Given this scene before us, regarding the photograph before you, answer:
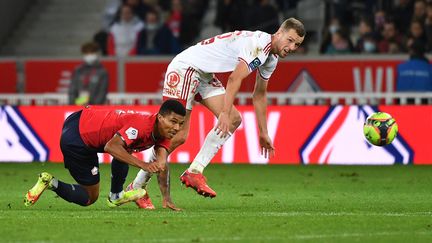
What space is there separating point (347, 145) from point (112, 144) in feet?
25.6

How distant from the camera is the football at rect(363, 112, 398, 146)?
47.4 feet

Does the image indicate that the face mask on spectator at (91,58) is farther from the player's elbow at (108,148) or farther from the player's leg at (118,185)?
the player's elbow at (108,148)

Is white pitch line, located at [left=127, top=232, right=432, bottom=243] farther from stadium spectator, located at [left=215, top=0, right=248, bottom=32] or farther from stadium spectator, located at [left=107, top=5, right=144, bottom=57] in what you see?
stadium spectator, located at [left=107, top=5, right=144, bottom=57]

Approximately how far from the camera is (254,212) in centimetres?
1202

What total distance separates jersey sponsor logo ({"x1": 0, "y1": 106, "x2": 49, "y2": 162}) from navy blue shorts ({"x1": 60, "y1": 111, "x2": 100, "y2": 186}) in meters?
7.38

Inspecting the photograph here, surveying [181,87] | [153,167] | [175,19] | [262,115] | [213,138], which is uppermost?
[181,87]

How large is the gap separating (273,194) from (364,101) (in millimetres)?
6577

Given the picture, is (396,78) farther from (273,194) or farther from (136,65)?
(273,194)

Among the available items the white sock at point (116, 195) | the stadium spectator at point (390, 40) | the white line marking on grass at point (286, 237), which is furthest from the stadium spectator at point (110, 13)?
the white line marking on grass at point (286, 237)

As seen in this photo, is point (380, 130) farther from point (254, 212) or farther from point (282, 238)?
point (282, 238)

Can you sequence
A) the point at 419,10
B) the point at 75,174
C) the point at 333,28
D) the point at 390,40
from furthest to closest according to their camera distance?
the point at 333,28
the point at 390,40
the point at 419,10
the point at 75,174

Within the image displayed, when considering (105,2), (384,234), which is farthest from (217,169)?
(105,2)

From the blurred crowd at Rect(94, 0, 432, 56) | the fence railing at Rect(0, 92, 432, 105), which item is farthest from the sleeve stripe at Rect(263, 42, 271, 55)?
the blurred crowd at Rect(94, 0, 432, 56)

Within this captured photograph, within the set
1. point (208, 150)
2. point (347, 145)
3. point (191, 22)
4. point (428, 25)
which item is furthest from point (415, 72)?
point (208, 150)
